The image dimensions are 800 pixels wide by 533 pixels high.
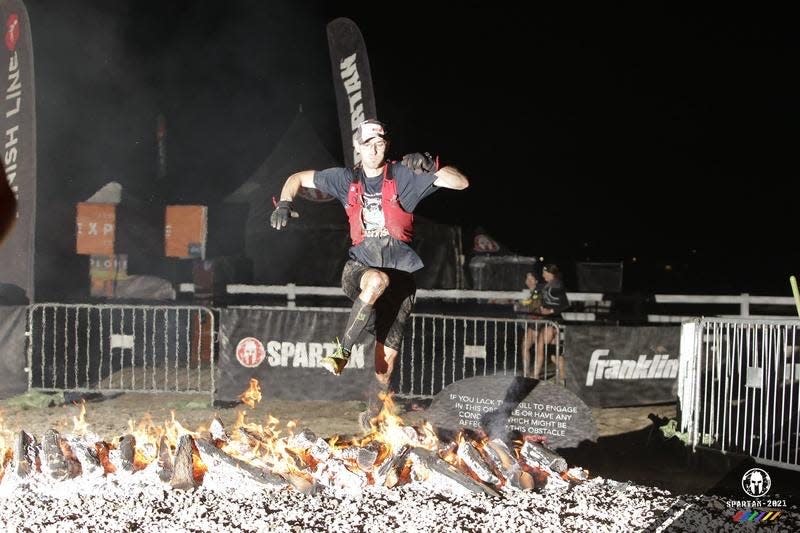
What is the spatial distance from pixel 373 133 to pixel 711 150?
42.2 metres

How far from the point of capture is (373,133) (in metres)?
5.56

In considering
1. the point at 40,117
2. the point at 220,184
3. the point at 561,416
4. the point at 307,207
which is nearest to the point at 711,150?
the point at 220,184

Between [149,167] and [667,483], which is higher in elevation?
[149,167]

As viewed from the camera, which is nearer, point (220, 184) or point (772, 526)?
point (772, 526)

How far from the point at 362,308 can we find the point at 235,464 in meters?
1.44

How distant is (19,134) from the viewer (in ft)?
34.3

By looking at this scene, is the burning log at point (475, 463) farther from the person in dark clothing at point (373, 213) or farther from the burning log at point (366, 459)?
the person in dark clothing at point (373, 213)

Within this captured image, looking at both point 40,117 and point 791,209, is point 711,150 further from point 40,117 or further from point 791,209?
point 40,117

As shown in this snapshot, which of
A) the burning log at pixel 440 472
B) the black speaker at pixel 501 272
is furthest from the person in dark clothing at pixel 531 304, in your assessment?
the black speaker at pixel 501 272

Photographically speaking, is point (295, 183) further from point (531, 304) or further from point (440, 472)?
point (531, 304)

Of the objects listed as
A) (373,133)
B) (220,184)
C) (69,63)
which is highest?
(69,63)

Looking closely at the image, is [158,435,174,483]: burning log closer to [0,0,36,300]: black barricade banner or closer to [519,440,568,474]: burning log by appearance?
[519,440,568,474]: burning log

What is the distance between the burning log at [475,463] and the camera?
5512 mm

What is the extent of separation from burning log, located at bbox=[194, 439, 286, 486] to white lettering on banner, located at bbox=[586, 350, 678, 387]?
551 centimetres
